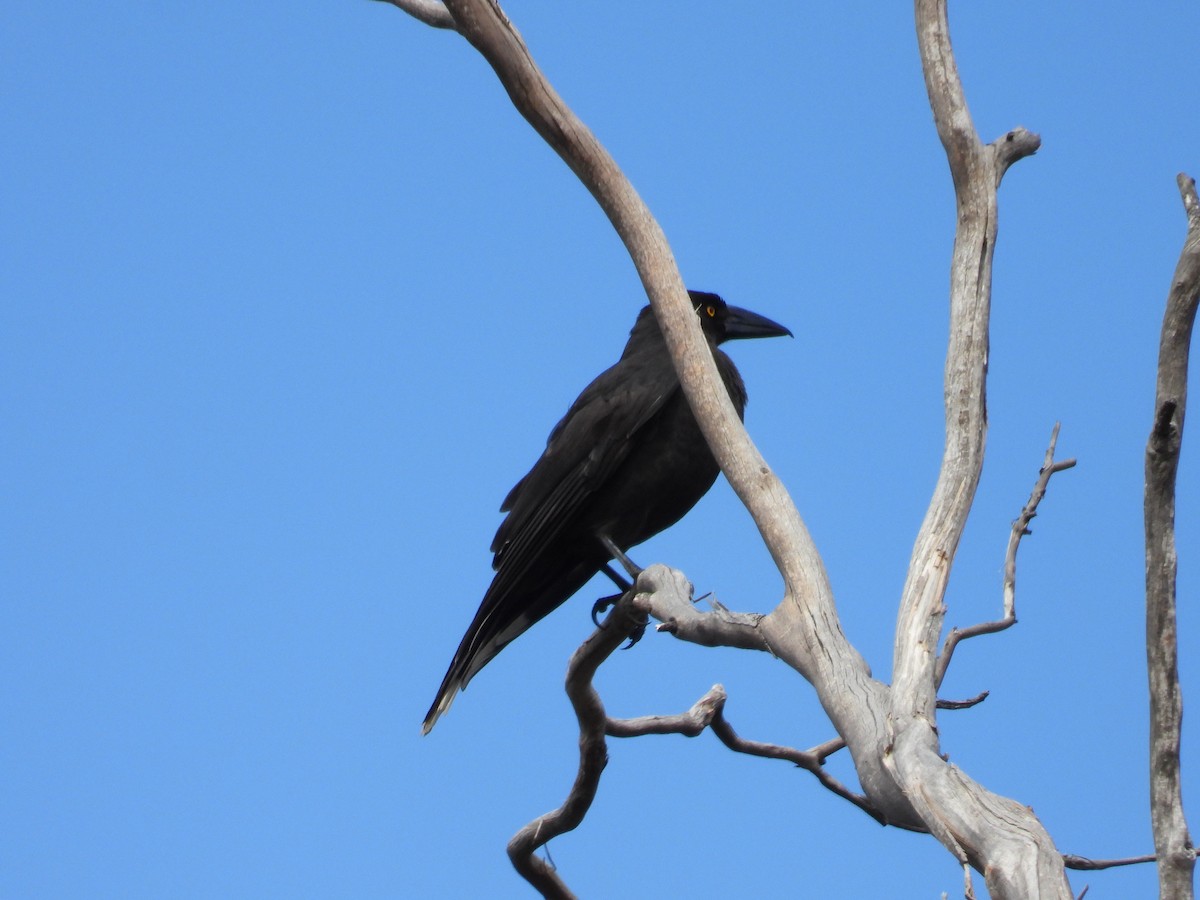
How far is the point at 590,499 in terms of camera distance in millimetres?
4363

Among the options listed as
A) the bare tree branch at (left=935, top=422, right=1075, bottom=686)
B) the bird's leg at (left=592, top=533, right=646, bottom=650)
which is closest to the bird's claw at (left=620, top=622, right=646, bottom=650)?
the bird's leg at (left=592, top=533, right=646, bottom=650)

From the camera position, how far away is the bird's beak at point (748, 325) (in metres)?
5.04

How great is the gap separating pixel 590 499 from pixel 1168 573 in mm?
2488

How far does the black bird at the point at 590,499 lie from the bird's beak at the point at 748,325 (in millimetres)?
603

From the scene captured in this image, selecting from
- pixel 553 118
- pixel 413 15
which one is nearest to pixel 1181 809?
pixel 553 118

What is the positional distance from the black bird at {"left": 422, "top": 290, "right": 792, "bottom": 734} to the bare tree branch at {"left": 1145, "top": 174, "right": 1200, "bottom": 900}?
2.31m

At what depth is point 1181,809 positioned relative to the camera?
1922 mm

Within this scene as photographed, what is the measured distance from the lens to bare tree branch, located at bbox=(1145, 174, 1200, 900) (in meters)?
1.92

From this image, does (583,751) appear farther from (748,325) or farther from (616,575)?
(748,325)

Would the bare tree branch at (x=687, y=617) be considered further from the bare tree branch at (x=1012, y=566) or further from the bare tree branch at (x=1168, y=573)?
the bare tree branch at (x=1168, y=573)

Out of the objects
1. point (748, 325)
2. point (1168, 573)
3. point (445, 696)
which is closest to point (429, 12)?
point (748, 325)

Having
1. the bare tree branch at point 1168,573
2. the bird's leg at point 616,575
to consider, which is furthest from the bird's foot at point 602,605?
the bare tree branch at point 1168,573

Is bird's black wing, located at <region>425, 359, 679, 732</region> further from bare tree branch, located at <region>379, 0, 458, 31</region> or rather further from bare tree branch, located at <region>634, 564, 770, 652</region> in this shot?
bare tree branch, located at <region>379, 0, 458, 31</region>

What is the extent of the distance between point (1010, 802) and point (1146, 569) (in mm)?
400
